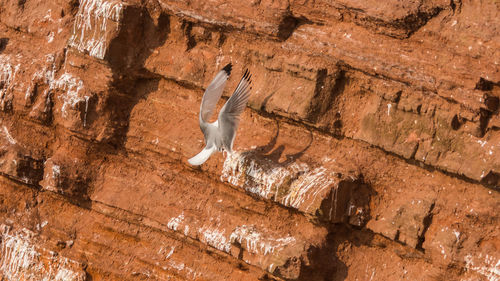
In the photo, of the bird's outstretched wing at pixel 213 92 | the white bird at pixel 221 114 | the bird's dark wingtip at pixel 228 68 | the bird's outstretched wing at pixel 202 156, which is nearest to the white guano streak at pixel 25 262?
the bird's outstretched wing at pixel 202 156

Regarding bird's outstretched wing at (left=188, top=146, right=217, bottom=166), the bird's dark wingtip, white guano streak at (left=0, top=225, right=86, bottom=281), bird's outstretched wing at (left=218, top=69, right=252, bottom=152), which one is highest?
the bird's dark wingtip

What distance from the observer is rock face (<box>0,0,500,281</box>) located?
605 cm

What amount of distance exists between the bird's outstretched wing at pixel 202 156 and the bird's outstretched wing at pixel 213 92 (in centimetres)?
26

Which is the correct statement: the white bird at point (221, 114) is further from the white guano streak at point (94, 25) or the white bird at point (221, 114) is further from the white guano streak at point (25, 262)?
the white guano streak at point (25, 262)

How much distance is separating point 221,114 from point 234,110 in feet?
0.38

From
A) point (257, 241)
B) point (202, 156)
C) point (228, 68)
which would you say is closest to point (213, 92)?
point (228, 68)

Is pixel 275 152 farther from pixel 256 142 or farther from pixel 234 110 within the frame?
pixel 234 110

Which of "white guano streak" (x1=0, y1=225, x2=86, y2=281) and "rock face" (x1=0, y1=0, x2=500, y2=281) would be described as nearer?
"rock face" (x1=0, y1=0, x2=500, y2=281)

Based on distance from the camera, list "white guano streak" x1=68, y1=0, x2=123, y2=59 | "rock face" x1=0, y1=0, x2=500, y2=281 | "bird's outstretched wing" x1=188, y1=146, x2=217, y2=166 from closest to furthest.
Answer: "rock face" x1=0, y1=0, x2=500, y2=281 → "bird's outstretched wing" x1=188, y1=146, x2=217, y2=166 → "white guano streak" x1=68, y1=0, x2=123, y2=59

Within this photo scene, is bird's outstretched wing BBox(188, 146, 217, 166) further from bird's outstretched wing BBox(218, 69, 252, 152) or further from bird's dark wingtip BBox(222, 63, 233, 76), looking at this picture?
bird's dark wingtip BBox(222, 63, 233, 76)

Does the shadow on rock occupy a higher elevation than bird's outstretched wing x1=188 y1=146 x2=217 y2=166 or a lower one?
higher

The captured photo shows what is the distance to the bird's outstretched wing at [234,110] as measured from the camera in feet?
20.8

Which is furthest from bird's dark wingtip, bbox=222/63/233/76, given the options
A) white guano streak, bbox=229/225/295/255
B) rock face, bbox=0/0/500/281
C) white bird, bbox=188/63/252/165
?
white guano streak, bbox=229/225/295/255

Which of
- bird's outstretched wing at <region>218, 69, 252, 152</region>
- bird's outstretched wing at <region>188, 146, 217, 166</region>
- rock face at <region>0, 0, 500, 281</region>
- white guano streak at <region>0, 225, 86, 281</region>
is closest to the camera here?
rock face at <region>0, 0, 500, 281</region>
